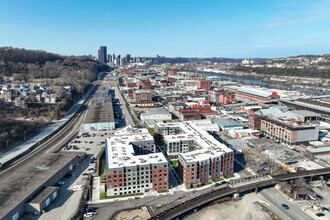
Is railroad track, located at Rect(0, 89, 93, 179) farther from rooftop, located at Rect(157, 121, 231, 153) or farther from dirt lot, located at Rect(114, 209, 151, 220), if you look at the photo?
rooftop, located at Rect(157, 121, 231, 153)

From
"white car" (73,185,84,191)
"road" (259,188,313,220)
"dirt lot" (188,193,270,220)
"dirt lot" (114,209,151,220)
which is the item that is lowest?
"dirt lot" (188,193,270,220)

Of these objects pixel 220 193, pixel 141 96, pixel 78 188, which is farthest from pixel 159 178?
pixel 141 96

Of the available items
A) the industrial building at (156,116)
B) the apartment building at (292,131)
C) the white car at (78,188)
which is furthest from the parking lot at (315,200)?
the industrial building at (156,116)

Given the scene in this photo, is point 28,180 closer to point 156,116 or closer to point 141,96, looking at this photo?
point 156,116

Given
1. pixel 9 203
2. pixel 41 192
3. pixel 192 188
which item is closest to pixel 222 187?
pixel 192 188

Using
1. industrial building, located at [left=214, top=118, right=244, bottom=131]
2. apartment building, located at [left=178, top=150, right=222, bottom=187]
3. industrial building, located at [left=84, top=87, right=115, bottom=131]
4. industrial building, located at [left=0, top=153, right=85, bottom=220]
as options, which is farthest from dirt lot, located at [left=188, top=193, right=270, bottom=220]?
industrial building, located at [left=84, top=87, right=115, bottom=131]

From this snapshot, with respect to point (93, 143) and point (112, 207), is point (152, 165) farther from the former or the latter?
point (93, 143)
